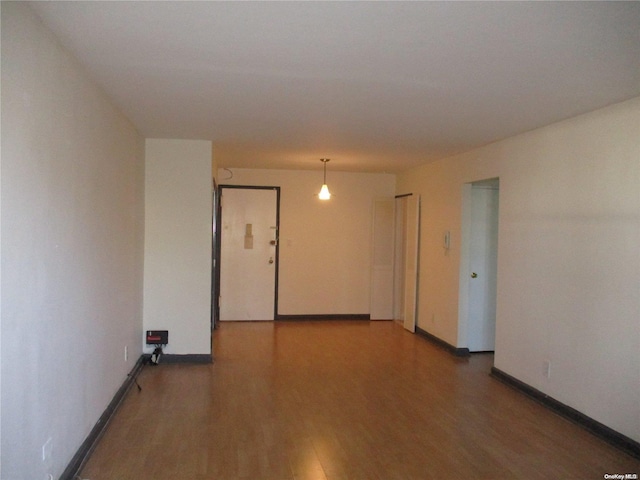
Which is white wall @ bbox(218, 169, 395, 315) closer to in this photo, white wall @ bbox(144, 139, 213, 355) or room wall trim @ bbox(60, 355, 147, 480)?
white wall @ bbox(144, 139, 213, 355)

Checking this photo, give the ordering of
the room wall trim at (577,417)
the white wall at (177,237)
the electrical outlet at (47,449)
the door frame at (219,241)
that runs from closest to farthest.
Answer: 1. the electrical outlet at (47,449)
2. the room wall trim at (577,417)
3. the white wall at (177,237)
4. the door frame at (219,241)

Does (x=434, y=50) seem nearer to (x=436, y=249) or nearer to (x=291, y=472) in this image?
(x=291, y=472)

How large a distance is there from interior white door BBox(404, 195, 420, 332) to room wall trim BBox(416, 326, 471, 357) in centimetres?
21

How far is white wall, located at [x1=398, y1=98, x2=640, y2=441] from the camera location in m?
3.53

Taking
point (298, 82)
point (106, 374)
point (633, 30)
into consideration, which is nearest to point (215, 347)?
point (106, 374)

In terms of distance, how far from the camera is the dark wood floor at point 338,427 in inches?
124

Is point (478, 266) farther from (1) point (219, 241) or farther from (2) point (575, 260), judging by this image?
(1) point (219, 241)

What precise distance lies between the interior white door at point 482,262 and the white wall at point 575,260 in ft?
1.94

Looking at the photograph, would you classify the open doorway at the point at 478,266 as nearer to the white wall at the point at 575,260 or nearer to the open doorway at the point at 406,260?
the white wall at the point at 575,260

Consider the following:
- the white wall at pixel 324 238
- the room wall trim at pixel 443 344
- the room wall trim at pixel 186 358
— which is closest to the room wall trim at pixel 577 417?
the room wall trim at pixel 443 344

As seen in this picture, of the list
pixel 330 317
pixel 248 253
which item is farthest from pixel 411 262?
pixel 248 253

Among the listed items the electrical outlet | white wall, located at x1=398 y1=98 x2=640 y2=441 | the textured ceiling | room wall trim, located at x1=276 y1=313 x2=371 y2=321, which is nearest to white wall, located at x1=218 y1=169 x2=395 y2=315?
room wall trim, located at x1=276 y1=313 x2=371 y2=321

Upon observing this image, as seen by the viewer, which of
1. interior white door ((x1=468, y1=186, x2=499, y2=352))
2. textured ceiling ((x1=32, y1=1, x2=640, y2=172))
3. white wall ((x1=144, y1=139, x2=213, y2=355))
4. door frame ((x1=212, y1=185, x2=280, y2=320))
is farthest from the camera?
door frame ((x1=212, y1=185, x2=280, y2=320))

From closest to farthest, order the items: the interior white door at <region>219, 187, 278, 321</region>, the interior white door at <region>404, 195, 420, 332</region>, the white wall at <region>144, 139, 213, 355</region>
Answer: the white wall at <region>144, 139, 213, 355</region>
the interior white door at <region>404, 195, 420, 332</region>
the interior white door at <region>219, 187, 278, 321</region>
